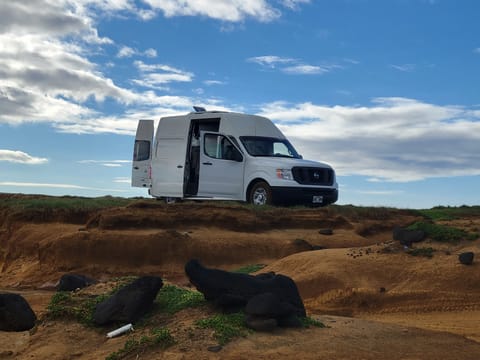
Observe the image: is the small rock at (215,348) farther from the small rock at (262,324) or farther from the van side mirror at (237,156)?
the van side mirror at (237,156)

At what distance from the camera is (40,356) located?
7.14 m

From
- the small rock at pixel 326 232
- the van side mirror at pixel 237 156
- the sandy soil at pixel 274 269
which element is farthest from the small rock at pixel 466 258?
the van side mirror at pixel 237 156

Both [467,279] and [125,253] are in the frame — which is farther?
[125,253]

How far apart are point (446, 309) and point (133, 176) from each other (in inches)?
566

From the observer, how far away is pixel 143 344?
6.62 metres

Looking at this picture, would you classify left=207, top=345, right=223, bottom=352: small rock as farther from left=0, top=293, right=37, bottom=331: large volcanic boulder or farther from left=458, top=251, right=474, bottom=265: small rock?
left=458, top=251, right=474, bottom=265: small rock

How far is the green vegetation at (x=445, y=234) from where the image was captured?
1281 cm

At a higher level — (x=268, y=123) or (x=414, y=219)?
(x=268, y=123)

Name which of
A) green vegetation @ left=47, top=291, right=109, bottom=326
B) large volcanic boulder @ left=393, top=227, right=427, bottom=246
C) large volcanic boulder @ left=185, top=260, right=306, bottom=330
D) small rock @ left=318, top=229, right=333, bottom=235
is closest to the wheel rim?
small rock @ left=318, top=229, right=333, bottom=235

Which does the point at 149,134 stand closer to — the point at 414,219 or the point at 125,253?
the point at 125,253

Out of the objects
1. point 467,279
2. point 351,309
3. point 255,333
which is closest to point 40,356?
point 255,333

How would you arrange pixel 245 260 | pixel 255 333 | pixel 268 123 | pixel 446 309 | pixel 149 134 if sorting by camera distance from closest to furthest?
pixel 255 333
pixel 446 309
pixel 245 260
pixel 268 123
pixel 149 134

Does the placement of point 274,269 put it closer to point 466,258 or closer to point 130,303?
point 466,258

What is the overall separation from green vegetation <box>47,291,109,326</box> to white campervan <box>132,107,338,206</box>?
9923 mm
